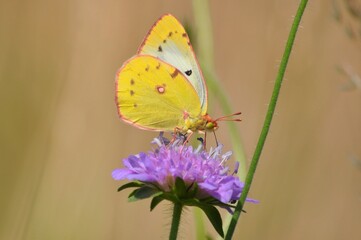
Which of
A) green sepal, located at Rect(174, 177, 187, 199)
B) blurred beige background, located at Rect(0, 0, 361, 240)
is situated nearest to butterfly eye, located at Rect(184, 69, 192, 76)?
green sepal, located at Rect(174, 177, 187, 199)

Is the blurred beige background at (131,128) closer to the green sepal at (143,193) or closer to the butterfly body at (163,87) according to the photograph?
the butterfly body at (163,87)

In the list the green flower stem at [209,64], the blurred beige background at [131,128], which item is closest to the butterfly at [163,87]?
the green flower stem at [209,64]

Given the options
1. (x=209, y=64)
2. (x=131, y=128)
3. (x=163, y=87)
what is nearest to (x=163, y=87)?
(x=163, y=87)

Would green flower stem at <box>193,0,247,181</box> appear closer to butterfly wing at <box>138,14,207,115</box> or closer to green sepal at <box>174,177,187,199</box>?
butterfly wing at <box>138,14,207,115</box>

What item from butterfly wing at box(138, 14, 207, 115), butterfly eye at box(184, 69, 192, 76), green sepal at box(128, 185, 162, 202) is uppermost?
butterfly wing at box(138, 14, 207, 115)

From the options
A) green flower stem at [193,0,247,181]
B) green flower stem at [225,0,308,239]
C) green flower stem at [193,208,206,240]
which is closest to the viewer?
green flower stem at [225,0,308,239]
